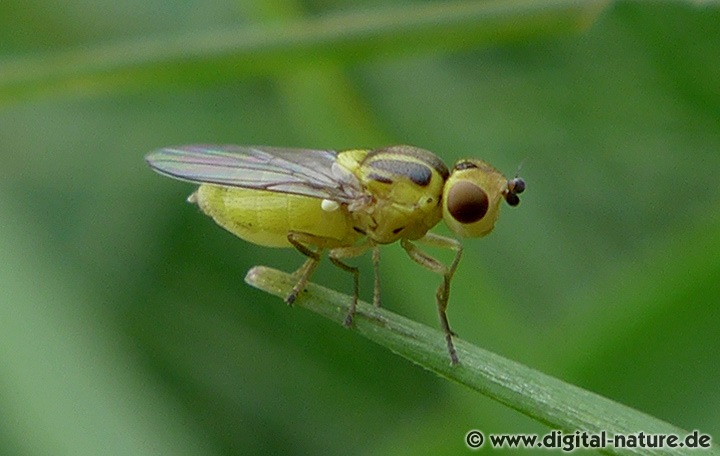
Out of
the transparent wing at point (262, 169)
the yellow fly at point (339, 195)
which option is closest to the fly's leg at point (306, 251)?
the yellow fly at point (339, 195)

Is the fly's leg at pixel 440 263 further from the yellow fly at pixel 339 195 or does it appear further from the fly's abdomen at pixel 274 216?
the fly's abdomen at pixel 274 216

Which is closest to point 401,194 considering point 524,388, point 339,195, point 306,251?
point 339,195

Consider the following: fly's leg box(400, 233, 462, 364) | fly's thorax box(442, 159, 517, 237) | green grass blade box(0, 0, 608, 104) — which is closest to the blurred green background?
green grass blade box(0, 0, 608, 104)

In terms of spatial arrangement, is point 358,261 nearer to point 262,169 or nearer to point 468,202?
point 262,169

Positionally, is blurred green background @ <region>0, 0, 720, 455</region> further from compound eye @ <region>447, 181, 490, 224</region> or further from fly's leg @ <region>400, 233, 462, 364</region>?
compound eye @ <region>447, 181, 490, 224</region>

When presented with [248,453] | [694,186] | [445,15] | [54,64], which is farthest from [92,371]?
[694,186]

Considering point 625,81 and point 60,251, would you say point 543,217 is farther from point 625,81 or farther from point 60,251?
point 60,251

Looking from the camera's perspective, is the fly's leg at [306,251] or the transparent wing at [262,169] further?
the transparent wing at [262,169]
